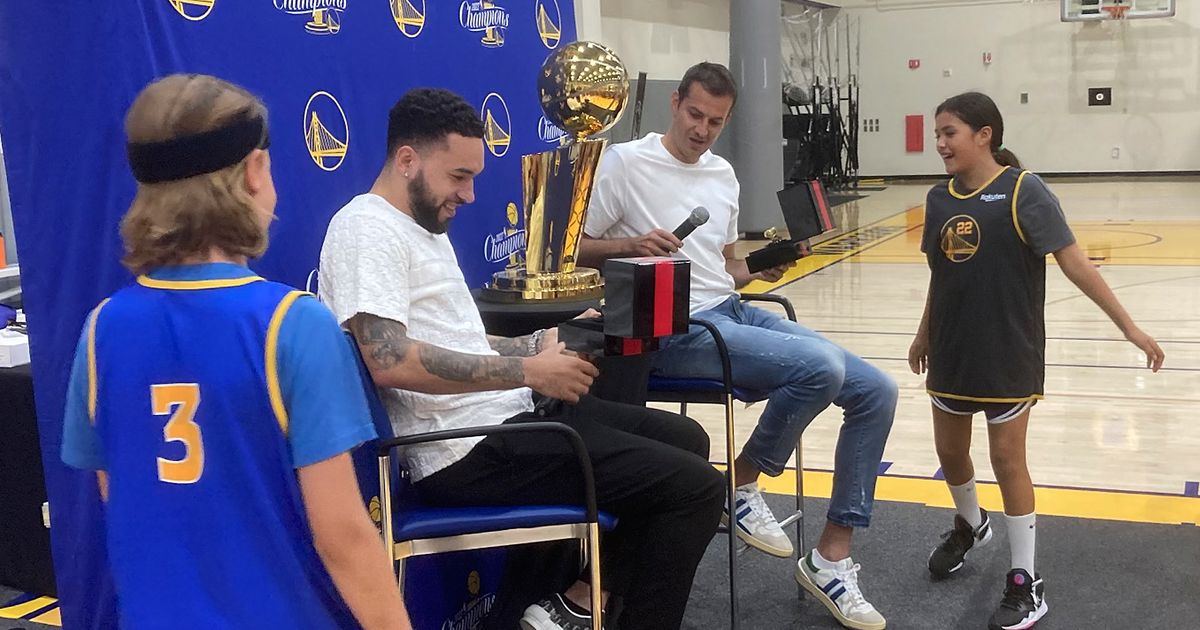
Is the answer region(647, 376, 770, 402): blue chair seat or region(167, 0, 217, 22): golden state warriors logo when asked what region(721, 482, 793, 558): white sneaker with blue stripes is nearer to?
region(647, 376, 770, 402): blue chair seat

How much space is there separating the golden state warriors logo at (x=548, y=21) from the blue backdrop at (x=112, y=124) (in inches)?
31.0

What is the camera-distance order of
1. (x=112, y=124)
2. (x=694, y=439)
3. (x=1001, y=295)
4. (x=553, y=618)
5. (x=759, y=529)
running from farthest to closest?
(x=759, y=529) → (x=1001, y=295) → (x=694, y=439) → (x=553, y=618) → (x=112, y=124)

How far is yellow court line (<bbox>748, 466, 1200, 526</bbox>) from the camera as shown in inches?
130

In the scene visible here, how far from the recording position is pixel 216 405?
1.16 meters

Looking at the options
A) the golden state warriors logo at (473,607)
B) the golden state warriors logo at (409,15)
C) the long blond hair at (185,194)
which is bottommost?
the golden state warriors logo at (473,607)

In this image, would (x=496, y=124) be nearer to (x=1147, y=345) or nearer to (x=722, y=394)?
(x=722, y=394)

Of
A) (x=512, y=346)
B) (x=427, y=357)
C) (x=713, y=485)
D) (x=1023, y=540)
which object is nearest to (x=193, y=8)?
(x=427, y=357)

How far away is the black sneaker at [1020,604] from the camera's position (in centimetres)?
262

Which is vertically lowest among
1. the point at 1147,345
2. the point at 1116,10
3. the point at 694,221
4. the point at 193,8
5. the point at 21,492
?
the point at 21,492

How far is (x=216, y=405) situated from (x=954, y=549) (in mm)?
2310

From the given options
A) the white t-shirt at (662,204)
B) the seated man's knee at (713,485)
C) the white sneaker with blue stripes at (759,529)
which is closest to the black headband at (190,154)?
the seated man's knee at (713,485)

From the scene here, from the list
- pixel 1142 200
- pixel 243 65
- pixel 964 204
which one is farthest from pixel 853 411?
pixel 1142 200

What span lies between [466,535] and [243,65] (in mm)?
952

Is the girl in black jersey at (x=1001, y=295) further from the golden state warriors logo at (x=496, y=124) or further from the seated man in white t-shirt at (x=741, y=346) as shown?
the golden state warriors logo at (x=496, y=124)
